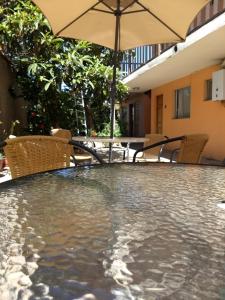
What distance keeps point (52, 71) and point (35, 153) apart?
6.49m

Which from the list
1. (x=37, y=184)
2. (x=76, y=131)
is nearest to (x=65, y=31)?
(x=37, y=184)

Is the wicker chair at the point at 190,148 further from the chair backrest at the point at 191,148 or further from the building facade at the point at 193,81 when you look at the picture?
the building facade at the point at 193,81

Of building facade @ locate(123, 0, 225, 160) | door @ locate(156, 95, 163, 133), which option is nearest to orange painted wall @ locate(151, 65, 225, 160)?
building facade @ locate(123, 0, 225, 160)

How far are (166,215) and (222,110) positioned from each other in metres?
9.25

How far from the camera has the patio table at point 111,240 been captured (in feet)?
2.39

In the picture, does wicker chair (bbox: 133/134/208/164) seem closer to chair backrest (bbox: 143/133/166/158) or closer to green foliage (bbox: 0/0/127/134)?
chair backrest (bbox: 143/133/166/158)

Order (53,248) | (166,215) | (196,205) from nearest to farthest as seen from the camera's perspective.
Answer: (53,248) < (166,215) < (196,205)

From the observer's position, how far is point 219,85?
9500 millimetres

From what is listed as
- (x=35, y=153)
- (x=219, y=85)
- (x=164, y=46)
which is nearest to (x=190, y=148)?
(x=35, y=153)

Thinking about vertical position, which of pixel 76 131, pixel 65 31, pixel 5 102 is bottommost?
pixel 76 131

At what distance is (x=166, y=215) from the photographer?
1255 mm

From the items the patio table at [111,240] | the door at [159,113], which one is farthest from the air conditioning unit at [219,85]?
the patio table at [111,240]

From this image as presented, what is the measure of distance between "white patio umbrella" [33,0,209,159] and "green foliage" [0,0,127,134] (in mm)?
3861

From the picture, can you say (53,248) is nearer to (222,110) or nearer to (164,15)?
(164,15)
